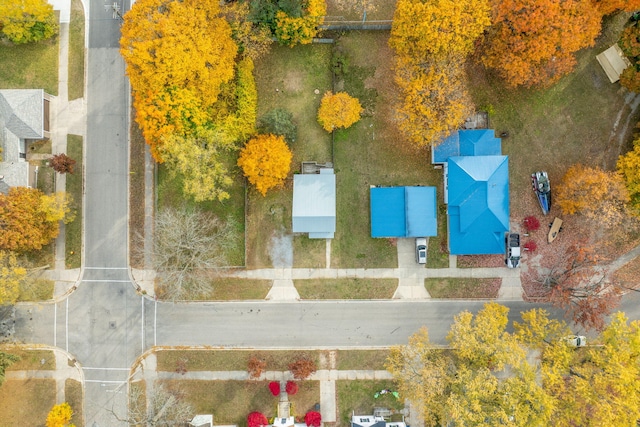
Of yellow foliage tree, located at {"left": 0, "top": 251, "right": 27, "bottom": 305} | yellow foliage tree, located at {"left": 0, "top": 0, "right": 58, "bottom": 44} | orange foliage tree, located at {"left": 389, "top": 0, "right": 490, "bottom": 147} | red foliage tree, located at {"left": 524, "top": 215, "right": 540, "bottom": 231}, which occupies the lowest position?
yellow foliage tree, located at {"left": 0, "top": 251, "right": 27, "bottom": 305}

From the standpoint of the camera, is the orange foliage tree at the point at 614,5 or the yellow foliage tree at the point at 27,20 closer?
the orange foliage tree at the point at 614,5

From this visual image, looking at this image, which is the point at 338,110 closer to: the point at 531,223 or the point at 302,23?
the point at 302,23

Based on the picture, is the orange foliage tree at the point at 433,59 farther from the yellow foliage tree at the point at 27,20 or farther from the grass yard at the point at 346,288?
the yellow foliage tree at the point at 27,20

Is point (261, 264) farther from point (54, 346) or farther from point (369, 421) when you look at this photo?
point (54, 346)

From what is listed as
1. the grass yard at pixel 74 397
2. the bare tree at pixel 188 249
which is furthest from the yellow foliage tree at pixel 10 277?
the bare tree at pixel 188 249

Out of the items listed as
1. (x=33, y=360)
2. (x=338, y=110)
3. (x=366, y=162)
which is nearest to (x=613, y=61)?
(x=366, y=162)

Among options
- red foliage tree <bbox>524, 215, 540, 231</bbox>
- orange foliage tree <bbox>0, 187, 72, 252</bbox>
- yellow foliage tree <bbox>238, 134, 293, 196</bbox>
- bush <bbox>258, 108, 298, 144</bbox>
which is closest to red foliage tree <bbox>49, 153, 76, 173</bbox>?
orange foliage tree <bbox>0, 187, 72, 252</bbox>

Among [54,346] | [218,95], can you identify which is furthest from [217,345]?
[218,95]

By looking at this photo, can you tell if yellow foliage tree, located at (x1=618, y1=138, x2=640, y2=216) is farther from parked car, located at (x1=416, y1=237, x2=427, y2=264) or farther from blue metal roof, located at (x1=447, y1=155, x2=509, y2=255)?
parked car, located at (x1=416, y1=237, x2=427, y2=264)
